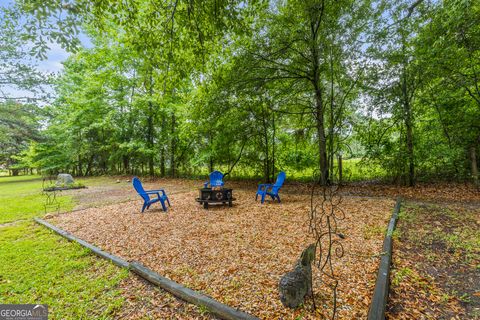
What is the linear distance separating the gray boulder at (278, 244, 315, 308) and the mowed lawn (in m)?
1.58

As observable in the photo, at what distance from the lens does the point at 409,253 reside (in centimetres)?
286

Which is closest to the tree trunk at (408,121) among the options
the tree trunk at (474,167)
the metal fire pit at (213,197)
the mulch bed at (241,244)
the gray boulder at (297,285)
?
the tree trunk at (474,167)

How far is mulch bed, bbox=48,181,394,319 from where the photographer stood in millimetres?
2037

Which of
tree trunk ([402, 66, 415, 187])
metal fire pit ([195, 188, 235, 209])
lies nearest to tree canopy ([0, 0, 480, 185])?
tree trunk ([402, 66, 415, 187])

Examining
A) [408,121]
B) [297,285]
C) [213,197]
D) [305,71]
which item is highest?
[305,71]

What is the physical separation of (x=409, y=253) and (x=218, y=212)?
372cm

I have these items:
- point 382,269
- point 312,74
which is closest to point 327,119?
point 312,74

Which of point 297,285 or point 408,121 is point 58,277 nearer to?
point 297,285

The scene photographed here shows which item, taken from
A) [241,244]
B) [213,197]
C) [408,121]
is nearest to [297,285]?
[241,244]

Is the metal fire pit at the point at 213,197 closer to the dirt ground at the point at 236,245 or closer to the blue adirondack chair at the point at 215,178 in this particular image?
the dirt ground at the point at 236,245

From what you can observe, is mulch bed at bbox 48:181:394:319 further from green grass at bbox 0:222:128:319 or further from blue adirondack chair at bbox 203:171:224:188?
blue adirondack chair at bbox 203:171:224:188

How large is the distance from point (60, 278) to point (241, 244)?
232 cm

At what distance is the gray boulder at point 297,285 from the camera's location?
1.87 m

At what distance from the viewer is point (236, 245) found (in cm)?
325
